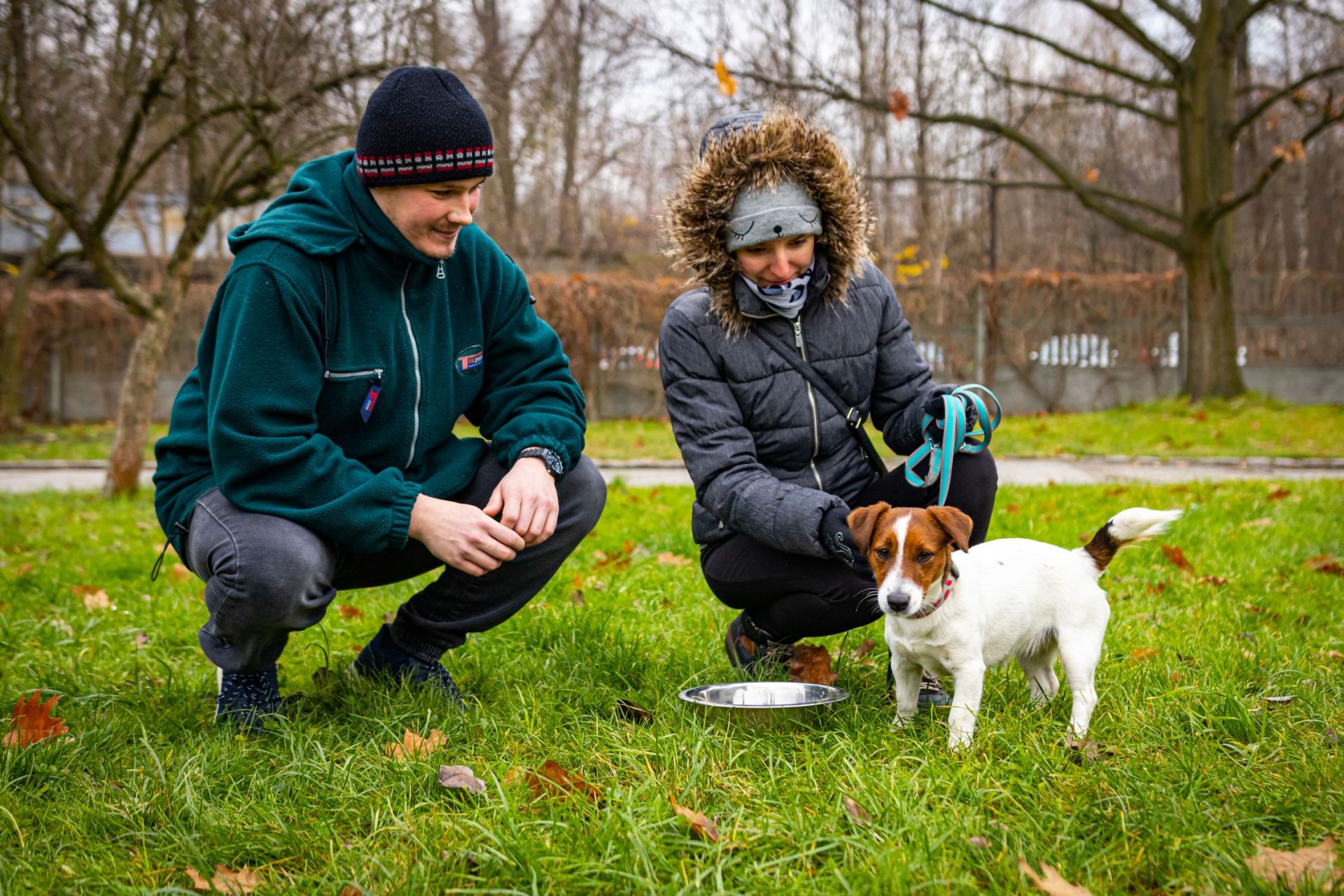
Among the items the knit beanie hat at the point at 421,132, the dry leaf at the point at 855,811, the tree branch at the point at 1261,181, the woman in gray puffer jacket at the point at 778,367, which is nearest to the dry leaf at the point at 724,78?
the tree branch at the point at 1261,181

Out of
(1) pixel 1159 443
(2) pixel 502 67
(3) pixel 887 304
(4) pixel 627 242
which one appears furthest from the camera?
(4) pixel 627 242

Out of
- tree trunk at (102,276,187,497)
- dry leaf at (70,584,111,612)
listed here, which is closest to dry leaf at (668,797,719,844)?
dry leaf at (70,584,111,612)

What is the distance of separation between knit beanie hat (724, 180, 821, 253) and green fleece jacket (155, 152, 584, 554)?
717mm

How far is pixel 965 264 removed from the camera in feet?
72.2

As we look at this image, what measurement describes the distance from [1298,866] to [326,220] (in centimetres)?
263

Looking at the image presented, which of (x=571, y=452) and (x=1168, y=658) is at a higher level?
(x=571, y=452)

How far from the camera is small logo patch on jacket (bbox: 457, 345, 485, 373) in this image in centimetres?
314

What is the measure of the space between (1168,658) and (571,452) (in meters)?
1.99

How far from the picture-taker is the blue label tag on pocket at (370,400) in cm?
290

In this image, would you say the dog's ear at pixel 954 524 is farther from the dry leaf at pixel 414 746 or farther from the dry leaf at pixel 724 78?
the dry leaf at pixel 724 78

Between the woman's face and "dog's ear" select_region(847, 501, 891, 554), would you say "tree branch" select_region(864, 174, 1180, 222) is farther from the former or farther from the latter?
"dog's ear" select_region(847, 501, 891, 554)

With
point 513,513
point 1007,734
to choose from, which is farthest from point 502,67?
point 1007,734

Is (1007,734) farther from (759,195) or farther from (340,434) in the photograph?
(340,434)

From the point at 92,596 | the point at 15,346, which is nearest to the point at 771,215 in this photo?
the point at 92,596
